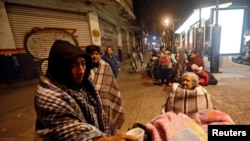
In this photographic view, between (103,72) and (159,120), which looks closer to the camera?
(159,120)

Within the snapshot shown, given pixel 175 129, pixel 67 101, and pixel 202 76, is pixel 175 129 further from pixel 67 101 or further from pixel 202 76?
pixel 202 76

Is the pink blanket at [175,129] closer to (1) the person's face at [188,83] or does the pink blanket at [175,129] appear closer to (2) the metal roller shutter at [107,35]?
(1) the person's face at [188,83]

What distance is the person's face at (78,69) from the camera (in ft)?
4.67

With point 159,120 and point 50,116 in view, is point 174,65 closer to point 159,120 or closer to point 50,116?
point 159,120

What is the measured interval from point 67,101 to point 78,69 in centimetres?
27

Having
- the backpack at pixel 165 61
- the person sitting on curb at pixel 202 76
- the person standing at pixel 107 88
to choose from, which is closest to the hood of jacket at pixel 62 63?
the person standing at pixel 107 88

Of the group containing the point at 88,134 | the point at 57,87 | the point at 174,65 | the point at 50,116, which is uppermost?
the point at 57,87

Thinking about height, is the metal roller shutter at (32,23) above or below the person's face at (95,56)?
above

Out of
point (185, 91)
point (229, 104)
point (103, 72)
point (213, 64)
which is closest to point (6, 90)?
point (103, 72)

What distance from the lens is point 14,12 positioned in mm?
8133

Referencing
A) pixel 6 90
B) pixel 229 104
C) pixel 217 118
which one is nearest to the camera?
pixel 217 118

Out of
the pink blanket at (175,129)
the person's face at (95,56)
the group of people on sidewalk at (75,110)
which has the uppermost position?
the person's face at (95,56)

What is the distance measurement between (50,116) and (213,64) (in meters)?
9.32

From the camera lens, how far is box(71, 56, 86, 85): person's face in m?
1.42
